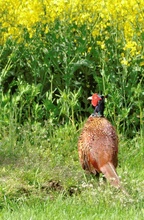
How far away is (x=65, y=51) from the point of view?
8.46 meters

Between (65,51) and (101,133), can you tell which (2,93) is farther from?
(101,133)

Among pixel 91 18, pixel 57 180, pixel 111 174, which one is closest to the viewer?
pixel 111 174

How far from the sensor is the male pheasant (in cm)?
646

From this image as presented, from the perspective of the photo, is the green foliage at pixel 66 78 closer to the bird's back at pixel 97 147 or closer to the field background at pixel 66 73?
the field background at pixel 66 73

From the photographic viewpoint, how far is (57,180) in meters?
6.67

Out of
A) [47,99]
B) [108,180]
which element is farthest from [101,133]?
[47,99]

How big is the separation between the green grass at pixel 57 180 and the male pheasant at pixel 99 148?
13cm

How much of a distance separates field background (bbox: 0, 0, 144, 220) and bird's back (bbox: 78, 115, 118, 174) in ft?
2.67

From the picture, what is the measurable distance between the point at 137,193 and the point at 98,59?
270cm

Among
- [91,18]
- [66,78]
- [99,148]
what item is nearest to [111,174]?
[99,148]

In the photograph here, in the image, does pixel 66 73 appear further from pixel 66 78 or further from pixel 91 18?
pixel 91 18

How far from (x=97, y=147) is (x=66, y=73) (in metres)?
2.03

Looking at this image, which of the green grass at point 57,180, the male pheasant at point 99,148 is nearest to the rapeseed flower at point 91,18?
the green grass at point 57,180

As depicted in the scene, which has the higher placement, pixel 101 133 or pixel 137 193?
pixel 101 133
